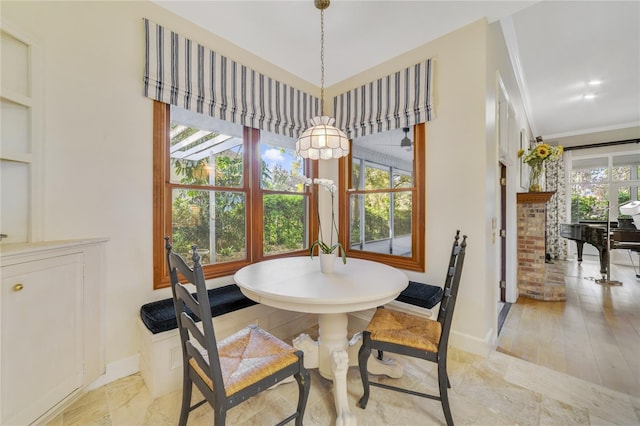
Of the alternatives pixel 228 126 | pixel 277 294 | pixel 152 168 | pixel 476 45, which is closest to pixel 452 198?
pixel 476 45

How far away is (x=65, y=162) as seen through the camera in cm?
158

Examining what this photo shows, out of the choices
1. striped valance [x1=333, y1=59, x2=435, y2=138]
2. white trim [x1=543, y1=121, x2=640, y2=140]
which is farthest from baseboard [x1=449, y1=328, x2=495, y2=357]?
white trim [x1=543, y1=121, x2=640, y2=140]

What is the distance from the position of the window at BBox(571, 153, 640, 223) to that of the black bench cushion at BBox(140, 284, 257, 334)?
7253 millimetres

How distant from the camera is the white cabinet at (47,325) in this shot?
1136 millimetres

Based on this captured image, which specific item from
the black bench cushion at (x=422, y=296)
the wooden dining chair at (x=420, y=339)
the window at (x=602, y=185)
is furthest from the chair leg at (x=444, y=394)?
the window at (x=602, y=185)

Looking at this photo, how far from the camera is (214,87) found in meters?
2.25

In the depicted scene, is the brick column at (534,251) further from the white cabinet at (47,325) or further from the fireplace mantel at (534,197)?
the white cabinet at (47,325)

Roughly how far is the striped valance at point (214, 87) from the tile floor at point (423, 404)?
6.86 ft

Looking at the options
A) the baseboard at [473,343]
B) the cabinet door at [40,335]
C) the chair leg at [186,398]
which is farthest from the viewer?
the baseboard at [473,343]

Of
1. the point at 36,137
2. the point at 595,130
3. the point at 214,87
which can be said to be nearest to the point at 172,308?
the point at 36,137

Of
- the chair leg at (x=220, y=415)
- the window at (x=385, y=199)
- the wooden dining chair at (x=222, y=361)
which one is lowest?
the chair leg at (x=220, y=415)

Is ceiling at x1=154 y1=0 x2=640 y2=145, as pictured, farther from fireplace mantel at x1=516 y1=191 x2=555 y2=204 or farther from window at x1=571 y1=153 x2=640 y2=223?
window at x1=571 y1=153 x2=640 y2=223

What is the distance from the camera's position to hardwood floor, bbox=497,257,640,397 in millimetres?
1847

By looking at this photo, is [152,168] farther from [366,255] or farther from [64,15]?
[366,255]
